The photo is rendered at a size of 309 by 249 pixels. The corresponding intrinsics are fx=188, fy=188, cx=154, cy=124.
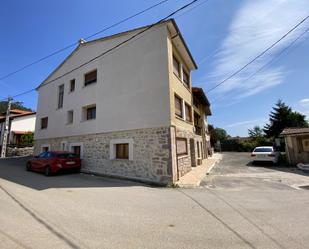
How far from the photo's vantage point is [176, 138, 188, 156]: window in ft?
33.8

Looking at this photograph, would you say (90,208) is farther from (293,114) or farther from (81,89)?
(293,114)

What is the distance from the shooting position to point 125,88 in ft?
36.8

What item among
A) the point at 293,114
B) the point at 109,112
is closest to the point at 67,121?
the point at 109,112

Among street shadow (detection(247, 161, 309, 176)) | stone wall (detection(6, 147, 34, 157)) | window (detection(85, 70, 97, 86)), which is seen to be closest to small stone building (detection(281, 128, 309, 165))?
street shadow (detection(247, 161, 309, 176))

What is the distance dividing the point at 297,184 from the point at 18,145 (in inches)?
1161

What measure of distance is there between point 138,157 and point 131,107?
2.86 m

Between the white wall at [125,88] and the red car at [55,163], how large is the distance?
221 centimetres

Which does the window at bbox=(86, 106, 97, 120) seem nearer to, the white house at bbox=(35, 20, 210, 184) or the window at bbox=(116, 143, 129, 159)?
the white house at bbox=(35, 20, 210, 184)

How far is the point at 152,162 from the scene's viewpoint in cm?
940

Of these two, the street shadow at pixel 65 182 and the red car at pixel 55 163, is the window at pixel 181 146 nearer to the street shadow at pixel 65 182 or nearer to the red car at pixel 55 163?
the street shadow at pixel 65 182

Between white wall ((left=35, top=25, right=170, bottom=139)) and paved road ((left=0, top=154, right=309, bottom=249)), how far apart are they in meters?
4.49

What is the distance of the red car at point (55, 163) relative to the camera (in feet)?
35.3

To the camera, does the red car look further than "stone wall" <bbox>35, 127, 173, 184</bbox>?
Yes

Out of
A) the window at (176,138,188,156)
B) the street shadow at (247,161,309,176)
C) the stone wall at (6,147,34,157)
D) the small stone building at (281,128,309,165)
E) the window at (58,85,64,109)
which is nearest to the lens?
the window at (176,138,188,156)
